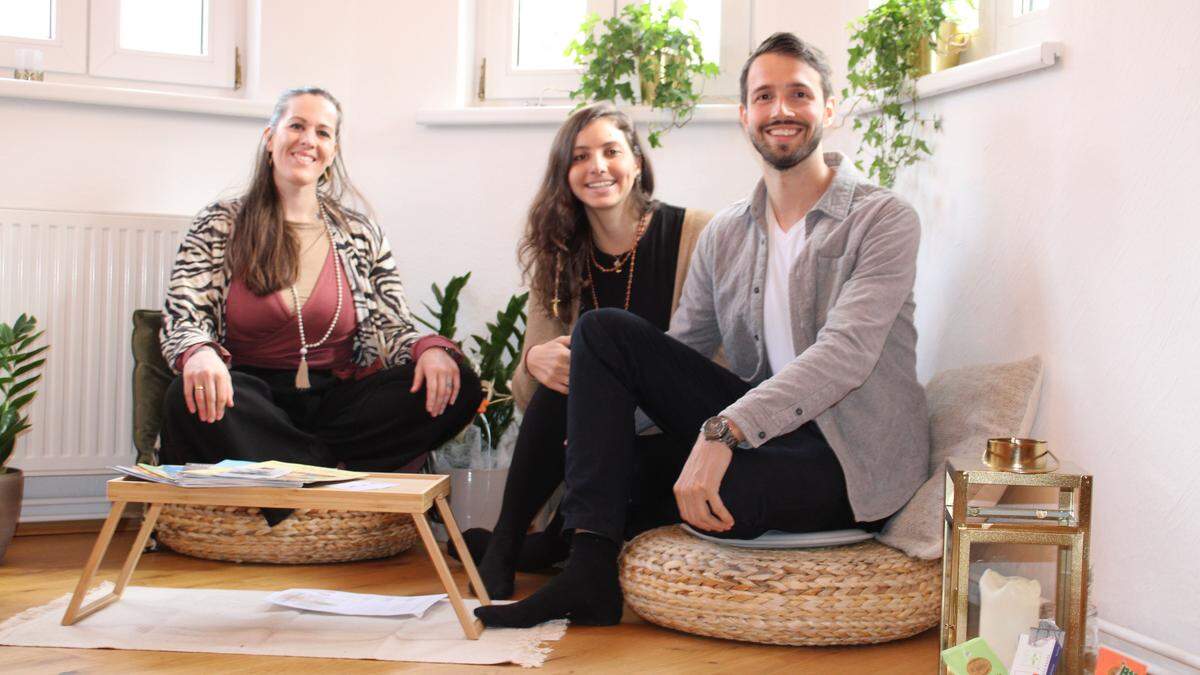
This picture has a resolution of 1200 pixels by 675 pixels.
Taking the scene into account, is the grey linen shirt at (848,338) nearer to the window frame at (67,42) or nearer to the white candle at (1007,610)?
the white candle at (1007,610)

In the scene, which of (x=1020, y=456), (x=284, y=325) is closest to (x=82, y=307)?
(x=284, y=325)

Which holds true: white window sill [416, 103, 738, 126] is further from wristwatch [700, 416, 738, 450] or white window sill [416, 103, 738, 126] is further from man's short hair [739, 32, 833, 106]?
wristwatch [700, 416, 738, 450]

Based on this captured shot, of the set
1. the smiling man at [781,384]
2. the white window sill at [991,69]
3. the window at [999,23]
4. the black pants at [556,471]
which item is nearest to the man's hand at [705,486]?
the smiling man at [781,384]

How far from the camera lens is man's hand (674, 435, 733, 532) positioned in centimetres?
182

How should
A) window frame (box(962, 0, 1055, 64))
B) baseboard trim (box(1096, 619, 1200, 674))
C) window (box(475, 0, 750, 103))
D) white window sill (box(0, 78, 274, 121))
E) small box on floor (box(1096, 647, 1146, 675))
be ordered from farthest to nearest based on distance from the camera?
window (box(475, 0, 750, 103))
white window sill (box(0, 78, 274, 121))
window frame (box(962, 0, 1055, 64))
baseboard trim (box(1096, 619, 1200, 674))
small box on floor (box(1096, 647, 1146, 675))

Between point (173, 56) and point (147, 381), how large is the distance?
3.52 feet

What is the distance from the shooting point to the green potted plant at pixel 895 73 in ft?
8.02

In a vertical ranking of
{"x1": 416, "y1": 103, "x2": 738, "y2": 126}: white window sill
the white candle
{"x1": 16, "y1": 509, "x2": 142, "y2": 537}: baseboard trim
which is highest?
{"x1": 416, "y1": 103, "x2": 738, "y2": 126}: white window sill

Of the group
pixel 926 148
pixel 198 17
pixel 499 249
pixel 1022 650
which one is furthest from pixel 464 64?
pixel 1022 650

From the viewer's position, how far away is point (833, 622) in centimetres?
187

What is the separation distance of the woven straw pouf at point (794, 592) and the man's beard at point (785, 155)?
691mm

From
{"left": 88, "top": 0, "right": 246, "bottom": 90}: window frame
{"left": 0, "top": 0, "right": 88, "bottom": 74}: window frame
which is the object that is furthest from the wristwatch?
{"left": 0, "top": 0, "right": 88, "bottom": 74}: window frame

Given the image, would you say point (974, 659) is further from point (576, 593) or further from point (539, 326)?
point (539, 326)

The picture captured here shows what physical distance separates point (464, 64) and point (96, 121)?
1022mm
